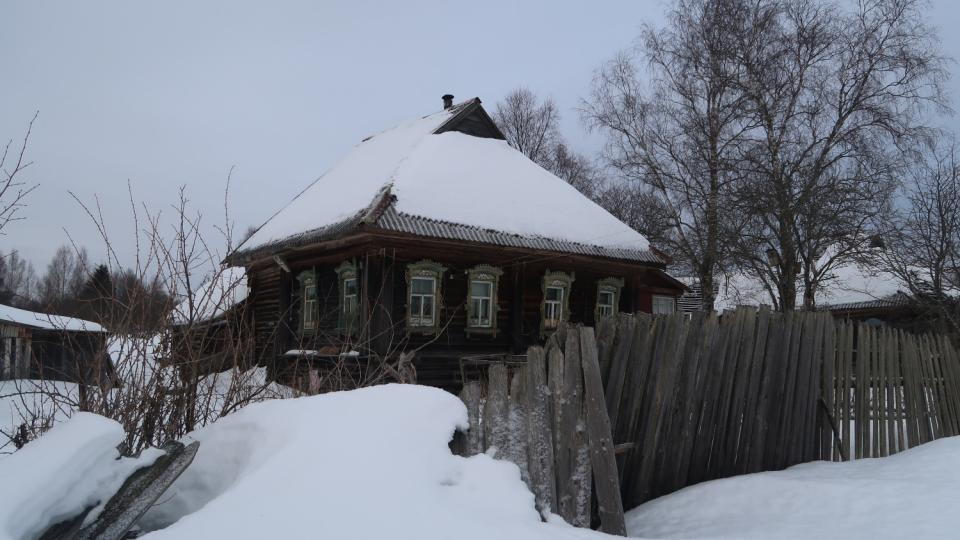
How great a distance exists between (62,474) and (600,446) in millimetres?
2621

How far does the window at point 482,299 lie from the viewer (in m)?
12.6

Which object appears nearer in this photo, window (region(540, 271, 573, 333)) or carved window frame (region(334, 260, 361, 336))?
carved window frame (region(334, 260, 361, 336))

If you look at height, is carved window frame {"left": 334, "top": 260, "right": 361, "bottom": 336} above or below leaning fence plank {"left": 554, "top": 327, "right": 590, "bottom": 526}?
above

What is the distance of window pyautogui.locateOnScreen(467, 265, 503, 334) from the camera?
1262 cm

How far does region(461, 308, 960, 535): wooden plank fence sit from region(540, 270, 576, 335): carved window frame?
7.87m

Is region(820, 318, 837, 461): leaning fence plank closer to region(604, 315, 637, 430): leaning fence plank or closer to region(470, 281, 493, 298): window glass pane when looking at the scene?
region(604, 315, 637, 430): leaning fence plank

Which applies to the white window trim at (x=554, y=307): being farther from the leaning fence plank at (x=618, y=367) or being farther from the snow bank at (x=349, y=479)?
the snow bank at (x=349, y=479)

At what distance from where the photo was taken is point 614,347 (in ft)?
13.9

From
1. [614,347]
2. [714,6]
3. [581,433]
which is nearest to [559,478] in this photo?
[581,433]

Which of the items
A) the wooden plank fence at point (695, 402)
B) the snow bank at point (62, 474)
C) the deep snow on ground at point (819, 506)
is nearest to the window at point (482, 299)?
the wooden plank fence at point (695, 402)

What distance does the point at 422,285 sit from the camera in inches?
478

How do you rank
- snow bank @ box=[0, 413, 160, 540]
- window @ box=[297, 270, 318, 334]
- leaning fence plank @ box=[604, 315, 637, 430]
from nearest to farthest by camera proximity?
snow bank @ box=[0, 413, 160, 540] < leaning fence plank @ box=[604, 315, 637, 430] < window @ box=[297, 270, 318, 334]

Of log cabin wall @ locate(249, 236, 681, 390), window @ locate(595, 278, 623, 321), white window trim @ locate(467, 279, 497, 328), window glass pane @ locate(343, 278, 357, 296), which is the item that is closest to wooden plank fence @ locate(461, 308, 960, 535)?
log cabin wall @ locate(249, 236, 681, 390)

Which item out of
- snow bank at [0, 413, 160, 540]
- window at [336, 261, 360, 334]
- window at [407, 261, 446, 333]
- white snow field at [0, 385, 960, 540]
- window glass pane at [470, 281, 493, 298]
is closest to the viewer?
snow bank at [0, 413, 160, 540]
